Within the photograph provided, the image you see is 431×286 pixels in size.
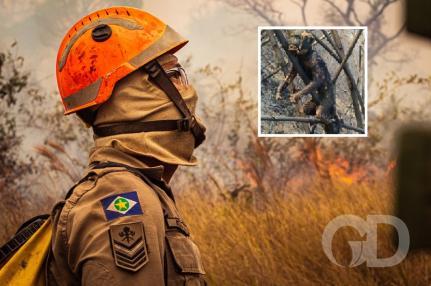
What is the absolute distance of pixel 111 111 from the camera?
181cm

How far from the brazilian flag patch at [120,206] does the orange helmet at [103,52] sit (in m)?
0.29

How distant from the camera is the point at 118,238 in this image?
152cm

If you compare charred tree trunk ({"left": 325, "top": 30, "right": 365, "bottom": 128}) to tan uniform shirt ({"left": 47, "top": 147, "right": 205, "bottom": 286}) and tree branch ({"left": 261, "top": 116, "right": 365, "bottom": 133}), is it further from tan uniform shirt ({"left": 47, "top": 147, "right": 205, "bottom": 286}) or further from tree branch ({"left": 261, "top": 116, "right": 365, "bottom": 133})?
tan uniform shirt ({"left": 47, "top": 147, "right": 205, "bottom": 286})

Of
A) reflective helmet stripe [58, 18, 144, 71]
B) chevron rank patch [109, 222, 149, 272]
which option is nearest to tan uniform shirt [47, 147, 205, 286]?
chevron rank patch [109, 222, 149, 272]

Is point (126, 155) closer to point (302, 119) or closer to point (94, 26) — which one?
point (94, 26)

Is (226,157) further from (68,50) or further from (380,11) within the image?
(68,50)

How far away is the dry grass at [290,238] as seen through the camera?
3490 millimetres

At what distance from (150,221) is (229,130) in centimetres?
202

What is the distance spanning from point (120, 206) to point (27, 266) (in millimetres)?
191

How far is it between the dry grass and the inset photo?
25 cm

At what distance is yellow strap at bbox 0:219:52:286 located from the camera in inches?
60.8

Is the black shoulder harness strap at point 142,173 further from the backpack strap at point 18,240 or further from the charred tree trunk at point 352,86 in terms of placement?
the charred tree trunk at point 352,86

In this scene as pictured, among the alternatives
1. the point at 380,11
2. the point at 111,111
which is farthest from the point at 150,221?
the point at 380,11

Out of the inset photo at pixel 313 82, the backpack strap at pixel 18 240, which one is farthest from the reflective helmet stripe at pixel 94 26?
the inset photo at pixel 313 82
